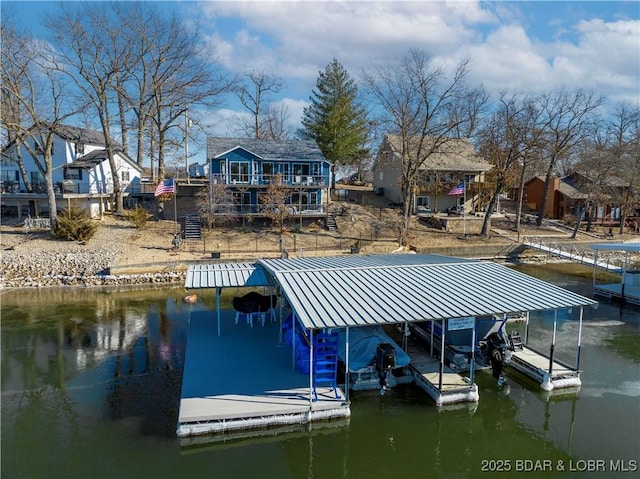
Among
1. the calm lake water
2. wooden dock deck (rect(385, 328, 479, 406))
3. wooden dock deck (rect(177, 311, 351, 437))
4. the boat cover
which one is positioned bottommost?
the calm lake water

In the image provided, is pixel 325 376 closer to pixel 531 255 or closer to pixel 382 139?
pixel 531 255

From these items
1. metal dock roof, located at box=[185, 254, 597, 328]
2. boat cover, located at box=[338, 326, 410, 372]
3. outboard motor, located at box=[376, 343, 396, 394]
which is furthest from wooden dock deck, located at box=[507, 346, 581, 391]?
outboard motor, located at box=[376, 343, 396, 394]

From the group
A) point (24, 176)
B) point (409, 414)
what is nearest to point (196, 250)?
point (24, 176)

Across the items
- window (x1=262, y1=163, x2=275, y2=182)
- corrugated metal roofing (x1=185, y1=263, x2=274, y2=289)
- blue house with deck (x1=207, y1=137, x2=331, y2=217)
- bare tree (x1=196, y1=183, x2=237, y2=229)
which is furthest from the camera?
window (x1=262, y1=163, x2=275, y2=182)

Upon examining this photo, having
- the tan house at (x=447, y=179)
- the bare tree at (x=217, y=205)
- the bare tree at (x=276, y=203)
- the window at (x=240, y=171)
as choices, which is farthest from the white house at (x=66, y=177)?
the tan house at (x=447, y=179)

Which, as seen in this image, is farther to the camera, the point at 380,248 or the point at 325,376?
the point at 380,248

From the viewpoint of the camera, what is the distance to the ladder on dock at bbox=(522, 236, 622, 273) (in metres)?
25.2

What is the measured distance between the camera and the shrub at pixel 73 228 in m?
28.5

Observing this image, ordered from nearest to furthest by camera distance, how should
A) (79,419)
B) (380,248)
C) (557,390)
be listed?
(79,419) → (557,390) → (380,248)

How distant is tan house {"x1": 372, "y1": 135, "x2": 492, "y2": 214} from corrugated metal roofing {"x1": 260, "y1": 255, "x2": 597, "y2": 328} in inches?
1010

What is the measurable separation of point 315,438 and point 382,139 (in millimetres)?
→ 38982

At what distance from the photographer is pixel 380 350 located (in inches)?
489

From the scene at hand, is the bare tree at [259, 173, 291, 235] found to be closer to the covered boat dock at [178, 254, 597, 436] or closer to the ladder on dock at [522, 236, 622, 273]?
the covered boat dock at [178, 254, 597, 436]

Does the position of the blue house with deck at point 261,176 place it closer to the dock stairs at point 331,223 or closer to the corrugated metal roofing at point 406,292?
the dock stairs at point 331,223
